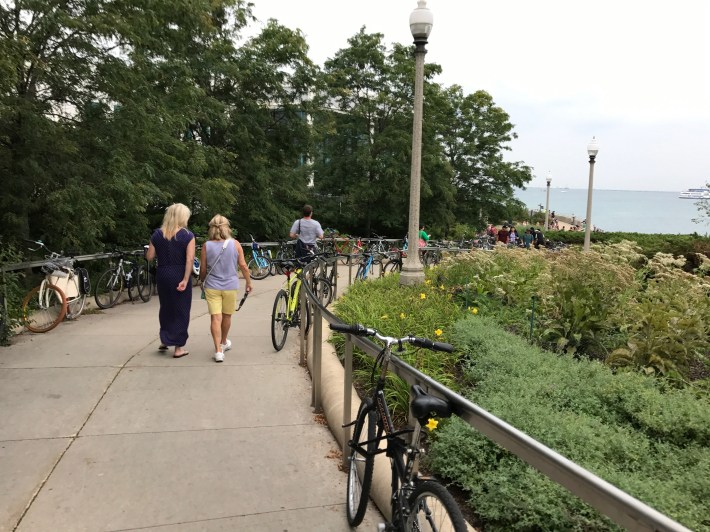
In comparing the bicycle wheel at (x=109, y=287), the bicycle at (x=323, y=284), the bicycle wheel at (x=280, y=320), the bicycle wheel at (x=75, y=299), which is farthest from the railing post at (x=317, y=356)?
the bicycle wheel at (x=109, y=287)

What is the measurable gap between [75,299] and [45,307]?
63 cm

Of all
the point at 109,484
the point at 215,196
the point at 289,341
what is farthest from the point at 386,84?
the point at 109,484

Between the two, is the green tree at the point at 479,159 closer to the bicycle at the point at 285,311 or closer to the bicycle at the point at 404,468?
the bicycle at the point at 285,311

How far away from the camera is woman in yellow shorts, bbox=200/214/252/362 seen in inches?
232

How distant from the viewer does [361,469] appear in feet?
9.49

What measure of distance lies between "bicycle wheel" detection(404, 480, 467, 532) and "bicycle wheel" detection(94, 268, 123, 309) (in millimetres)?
8291

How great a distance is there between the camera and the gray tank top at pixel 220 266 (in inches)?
231

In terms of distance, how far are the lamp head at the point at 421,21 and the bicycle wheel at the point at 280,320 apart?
5.34 m

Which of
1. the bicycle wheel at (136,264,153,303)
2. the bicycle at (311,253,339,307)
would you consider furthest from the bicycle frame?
the bicycle wheel at (136,264,153,303)

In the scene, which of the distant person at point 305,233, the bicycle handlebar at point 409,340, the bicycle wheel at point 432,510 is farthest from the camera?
the distant person at point 305,233

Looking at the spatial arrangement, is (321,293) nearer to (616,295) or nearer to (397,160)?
(616,295)

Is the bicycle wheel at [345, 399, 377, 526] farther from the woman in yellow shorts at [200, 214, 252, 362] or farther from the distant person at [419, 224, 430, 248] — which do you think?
the distant person at [419, 224, 430, 248]

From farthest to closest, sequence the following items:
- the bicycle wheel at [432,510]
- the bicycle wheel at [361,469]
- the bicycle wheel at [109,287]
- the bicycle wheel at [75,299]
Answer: the bicycle wheel at [109,287], the bicycle wheel at [75,299], the bicycle wheel at [361,469], the bicycle wheel at [432,510]

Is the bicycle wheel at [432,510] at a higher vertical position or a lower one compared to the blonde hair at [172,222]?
lower
